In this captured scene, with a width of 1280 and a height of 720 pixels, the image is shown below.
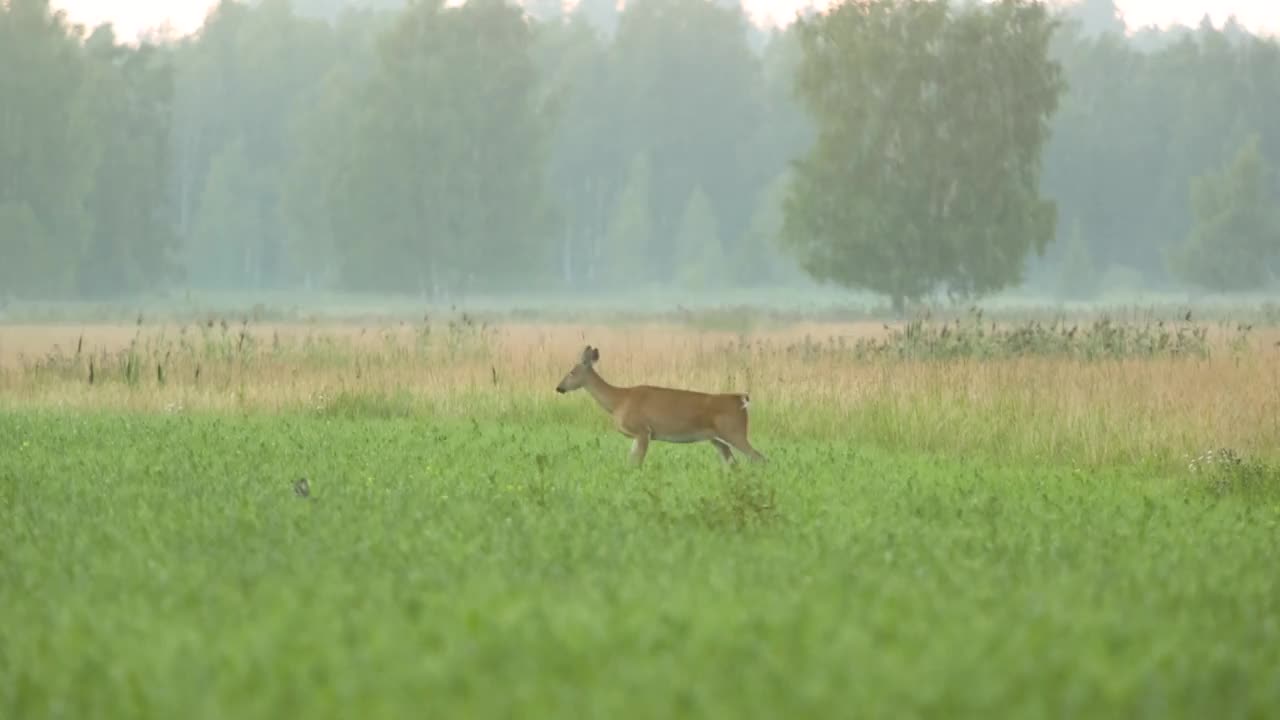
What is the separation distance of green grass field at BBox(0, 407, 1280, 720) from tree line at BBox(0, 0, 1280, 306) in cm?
3771

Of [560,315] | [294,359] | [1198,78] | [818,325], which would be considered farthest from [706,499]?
[1198,78]

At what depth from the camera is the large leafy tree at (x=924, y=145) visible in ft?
167

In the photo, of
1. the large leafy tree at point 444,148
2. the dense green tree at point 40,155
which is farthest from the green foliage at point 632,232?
the dense green tree at point 40,155

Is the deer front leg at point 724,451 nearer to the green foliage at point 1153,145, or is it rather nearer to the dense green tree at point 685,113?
the green foliage at point 1153,145

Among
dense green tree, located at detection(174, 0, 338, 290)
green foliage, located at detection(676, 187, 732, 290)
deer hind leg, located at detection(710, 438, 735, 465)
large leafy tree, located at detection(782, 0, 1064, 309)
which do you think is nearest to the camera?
deer hind leg, located at detection(710, 438, 735, 465)

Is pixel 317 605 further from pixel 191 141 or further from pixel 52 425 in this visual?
pixel 191 141

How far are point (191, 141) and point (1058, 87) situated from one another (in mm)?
56885

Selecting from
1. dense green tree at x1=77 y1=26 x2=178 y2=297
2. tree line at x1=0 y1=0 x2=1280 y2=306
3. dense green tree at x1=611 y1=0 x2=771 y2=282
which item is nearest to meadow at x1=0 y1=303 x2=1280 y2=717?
tree line at x1=0 y1=0 x2=1280 y2=306

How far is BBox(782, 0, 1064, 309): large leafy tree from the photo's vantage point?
50.8m

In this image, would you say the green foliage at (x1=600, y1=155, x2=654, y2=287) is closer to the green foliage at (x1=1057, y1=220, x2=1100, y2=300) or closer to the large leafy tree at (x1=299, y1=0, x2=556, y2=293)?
the large leafy tree at (x1=299, y1=0, x2=556, y2=293)

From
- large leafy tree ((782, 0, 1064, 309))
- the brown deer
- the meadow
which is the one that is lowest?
the meadow

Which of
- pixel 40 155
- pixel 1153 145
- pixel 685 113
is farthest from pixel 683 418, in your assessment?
pixel 1153 145

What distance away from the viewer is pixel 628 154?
98.9 meters

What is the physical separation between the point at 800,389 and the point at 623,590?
525 inches
